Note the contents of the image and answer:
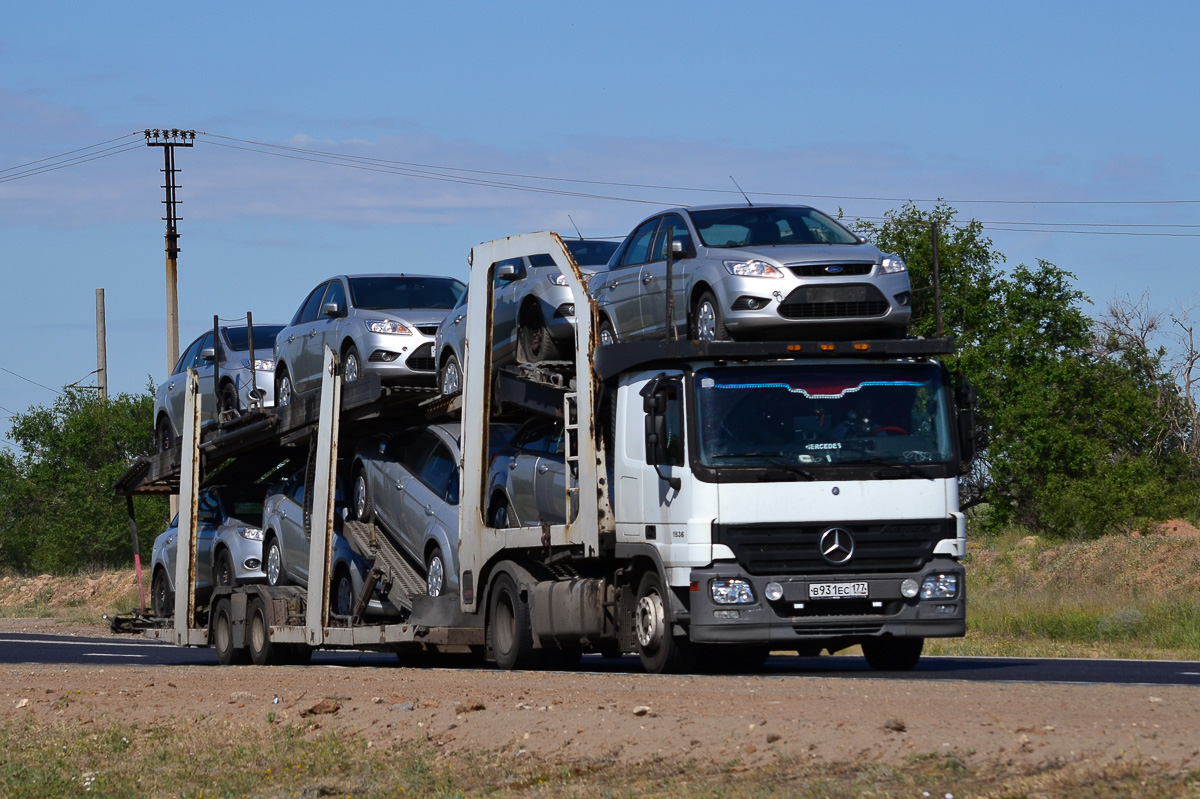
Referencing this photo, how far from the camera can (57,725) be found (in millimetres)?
11203

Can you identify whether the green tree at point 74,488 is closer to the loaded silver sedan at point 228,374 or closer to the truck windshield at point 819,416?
the loaded silver sedan at point 228,374

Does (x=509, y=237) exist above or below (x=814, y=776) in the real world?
above

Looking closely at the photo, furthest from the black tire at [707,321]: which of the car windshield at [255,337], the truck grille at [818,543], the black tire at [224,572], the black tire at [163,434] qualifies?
the black tire at [163,434]

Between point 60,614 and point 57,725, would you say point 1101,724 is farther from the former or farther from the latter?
point 60,614

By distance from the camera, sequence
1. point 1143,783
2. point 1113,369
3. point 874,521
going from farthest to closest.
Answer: point 1113,369 → point 874,521 → point 1143,783

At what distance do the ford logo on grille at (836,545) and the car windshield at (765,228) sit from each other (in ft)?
7.77

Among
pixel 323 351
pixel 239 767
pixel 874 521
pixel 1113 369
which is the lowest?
pixel 239 767

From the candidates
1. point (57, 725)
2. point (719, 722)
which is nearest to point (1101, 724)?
point (719, 722)

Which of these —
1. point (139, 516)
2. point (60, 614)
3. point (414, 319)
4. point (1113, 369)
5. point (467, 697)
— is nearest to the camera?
point (467, 697)

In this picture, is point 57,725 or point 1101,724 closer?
point 1101,724

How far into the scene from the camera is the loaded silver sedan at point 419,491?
49.7 ft

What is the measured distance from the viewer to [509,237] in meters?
14.7

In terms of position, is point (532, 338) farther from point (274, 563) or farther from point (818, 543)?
point (274, 563)

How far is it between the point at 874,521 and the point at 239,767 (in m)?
5.12
